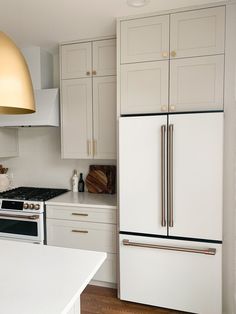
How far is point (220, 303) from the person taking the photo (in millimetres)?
2084

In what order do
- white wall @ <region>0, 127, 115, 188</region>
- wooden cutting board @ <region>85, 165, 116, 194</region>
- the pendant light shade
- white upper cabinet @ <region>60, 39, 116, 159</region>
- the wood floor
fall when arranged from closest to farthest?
1. the pendant light shade
2. the wood floor
3. white upper cabinet @ <region>60, 39, 116, 159</region>
4. wooden cutting board @ <region>85, 165, 116, 194</region>
5. white wall @ <region>0, 127, 115, 188</region>

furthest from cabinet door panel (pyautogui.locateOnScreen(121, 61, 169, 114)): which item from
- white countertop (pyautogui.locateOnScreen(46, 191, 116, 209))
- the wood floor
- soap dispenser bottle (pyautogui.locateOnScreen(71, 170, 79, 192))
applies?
the wood floor

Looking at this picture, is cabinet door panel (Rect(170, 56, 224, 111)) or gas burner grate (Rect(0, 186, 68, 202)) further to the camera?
gas burner grate (Rect(0, 186, 68, 202))

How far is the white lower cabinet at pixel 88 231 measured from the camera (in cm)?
252

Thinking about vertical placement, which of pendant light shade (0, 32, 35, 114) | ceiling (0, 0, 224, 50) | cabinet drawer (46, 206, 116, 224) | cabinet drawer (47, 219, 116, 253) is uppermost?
ceiling (0, 0, 224, 50)

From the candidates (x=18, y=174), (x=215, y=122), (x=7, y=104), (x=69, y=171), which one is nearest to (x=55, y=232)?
(x=69, y=171)

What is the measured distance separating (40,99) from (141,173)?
1508 millimetres

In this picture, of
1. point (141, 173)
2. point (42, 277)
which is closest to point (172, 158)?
point (141, 173)

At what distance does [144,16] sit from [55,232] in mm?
2241

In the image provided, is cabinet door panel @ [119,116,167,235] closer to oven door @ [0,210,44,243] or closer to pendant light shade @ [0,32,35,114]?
oven door @ [0,210,44,243]

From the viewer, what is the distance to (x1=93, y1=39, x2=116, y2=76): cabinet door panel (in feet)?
9.00

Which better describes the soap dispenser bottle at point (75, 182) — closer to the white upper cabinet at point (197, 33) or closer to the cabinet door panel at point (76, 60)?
the cabinet door panel at point (76, 60)

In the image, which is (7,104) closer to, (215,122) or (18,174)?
(215,122)

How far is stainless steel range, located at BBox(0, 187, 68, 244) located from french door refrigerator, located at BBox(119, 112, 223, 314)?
2.94 feet
